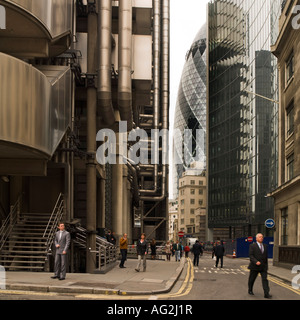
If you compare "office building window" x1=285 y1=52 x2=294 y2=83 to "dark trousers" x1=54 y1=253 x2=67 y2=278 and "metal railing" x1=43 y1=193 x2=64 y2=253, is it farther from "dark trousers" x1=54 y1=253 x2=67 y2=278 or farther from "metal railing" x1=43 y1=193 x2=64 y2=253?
"dark trousers" x1=54 y1=253 x2=67 y2=278

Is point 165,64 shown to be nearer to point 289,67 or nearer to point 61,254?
point 289,67

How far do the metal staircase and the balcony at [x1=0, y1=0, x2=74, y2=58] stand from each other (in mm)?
6603

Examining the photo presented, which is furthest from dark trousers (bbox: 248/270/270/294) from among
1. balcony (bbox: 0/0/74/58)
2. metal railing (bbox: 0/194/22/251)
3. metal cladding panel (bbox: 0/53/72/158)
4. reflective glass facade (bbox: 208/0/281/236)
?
reflective glass facade (bbox: 208/0/281/236)

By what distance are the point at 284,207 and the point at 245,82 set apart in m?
55.2

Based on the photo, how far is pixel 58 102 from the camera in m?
20.5

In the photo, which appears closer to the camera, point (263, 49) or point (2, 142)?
point (2, 142)

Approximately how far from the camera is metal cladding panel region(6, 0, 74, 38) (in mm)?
17750

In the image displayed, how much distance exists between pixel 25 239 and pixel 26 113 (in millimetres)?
7137

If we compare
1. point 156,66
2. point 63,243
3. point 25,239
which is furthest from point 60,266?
point 156,66

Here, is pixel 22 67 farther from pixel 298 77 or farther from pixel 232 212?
pixel 232 212

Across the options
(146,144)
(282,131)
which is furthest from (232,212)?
(282,131)

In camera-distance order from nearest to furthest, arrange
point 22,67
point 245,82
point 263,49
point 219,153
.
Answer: point 22,67, point 263,49, point 245,82, point 219,153
